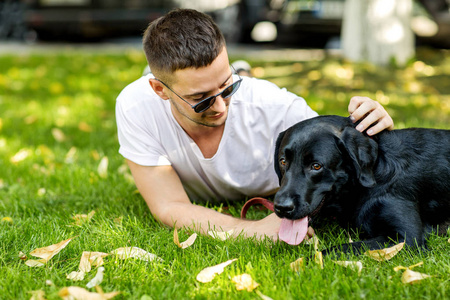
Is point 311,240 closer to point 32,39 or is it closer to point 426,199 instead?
point 426,199

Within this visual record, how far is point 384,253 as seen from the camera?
8.48 feet

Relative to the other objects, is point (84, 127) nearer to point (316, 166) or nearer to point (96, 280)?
point (96, 280)

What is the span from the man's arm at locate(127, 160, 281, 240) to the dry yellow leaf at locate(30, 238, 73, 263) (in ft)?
2.18

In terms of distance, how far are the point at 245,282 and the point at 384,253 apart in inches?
29.9

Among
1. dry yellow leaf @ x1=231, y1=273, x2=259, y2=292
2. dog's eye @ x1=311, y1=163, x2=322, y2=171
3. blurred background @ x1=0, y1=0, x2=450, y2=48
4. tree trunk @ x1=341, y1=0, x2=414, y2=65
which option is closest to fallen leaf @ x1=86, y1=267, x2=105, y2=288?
dry yellow leaf @ x1=231, y1=273, x2=259, y2=292

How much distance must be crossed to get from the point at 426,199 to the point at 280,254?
96cm

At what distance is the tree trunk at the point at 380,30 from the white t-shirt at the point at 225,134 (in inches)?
190

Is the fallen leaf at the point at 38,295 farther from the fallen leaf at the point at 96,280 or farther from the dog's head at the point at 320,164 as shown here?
the dog's head at the point at 320,164

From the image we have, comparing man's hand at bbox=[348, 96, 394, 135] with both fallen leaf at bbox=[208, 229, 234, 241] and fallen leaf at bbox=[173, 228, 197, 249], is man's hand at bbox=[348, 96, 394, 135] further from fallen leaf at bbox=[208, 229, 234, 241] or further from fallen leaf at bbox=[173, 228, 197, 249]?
fallen leaf at bbox=[173, 228, 197, 249]

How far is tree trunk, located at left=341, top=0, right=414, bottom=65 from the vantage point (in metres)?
7.58

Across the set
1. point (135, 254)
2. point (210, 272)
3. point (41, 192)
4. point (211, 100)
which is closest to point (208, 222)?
point (135, 254)

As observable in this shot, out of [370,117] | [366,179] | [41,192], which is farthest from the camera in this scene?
[41,192]

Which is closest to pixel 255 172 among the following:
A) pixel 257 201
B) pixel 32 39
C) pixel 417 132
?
pixel 257 201

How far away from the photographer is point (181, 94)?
305cm
